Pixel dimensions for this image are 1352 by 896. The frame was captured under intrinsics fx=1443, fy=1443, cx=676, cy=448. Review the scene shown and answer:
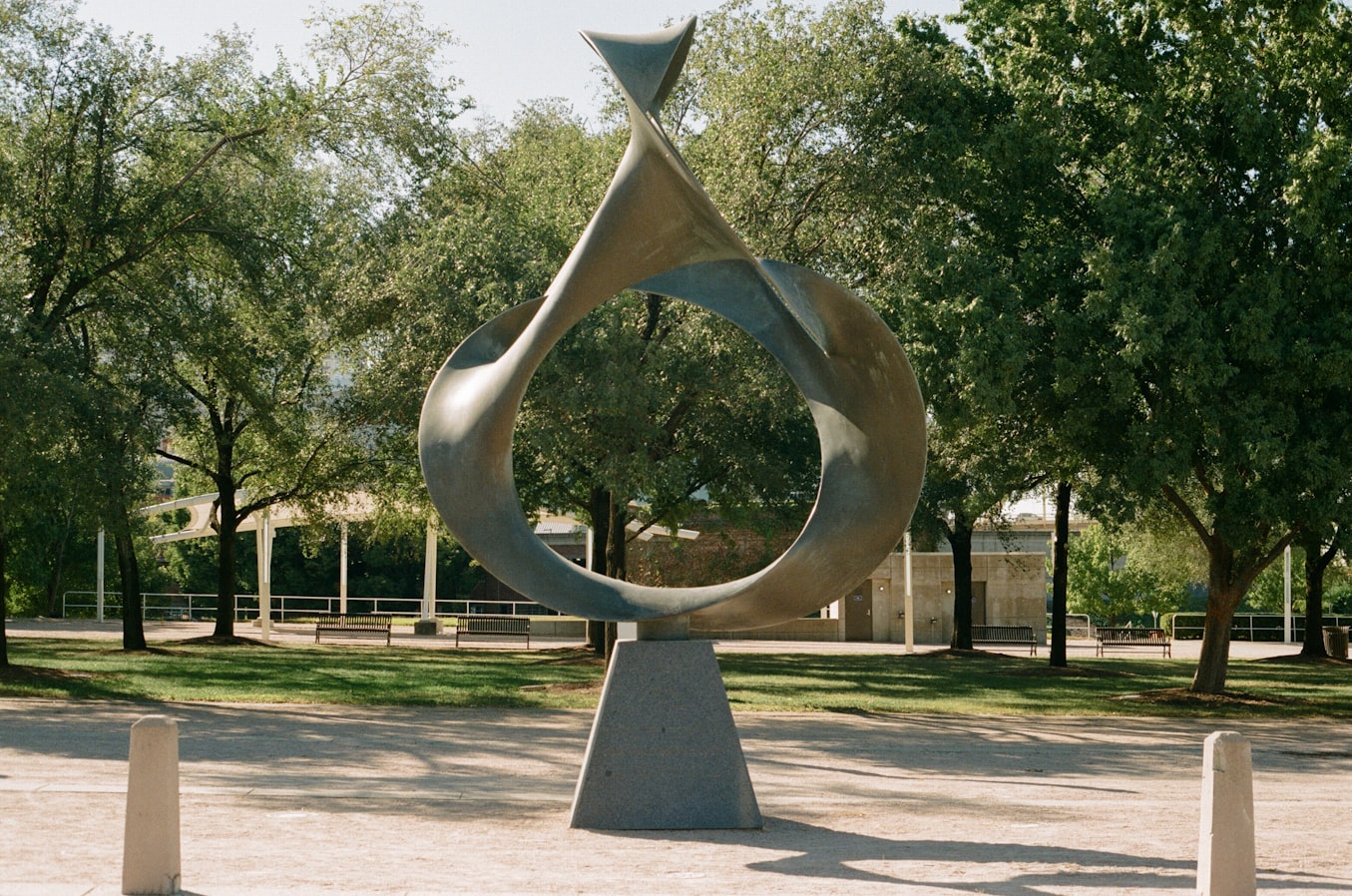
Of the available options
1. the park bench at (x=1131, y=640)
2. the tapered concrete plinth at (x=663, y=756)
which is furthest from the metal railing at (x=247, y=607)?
the tapered concrete plinth at (x=663, y=756)

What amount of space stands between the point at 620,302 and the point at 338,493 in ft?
45.0

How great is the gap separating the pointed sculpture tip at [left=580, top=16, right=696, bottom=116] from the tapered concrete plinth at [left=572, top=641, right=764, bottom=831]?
13.8 feet

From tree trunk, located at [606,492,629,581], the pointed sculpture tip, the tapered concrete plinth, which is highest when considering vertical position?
the pointed sculpture tip

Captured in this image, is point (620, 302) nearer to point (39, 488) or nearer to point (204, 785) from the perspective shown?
point (39, 488)

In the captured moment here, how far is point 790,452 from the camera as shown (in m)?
30.4

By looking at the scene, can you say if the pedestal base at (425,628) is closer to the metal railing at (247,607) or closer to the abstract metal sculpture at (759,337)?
the metal railing at (247,607)

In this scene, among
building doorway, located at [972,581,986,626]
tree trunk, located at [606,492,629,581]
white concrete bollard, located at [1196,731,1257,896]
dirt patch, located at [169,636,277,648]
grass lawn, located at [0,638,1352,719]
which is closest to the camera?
white concrete bollard, located at [1196,731,1257,896]

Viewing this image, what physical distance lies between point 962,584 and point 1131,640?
24.4ft

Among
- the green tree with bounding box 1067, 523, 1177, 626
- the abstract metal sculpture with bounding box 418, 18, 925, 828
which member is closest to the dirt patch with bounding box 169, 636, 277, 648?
the abstract metal sculpture with bounding box 418, 18, 925, 828

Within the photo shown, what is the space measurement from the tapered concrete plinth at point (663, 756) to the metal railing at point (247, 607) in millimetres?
36186

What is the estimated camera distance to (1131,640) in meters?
40.3

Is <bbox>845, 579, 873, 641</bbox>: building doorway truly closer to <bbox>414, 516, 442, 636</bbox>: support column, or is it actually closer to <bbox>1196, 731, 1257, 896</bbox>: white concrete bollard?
<bbox>414, 516, 442, 636</bbox>: support column

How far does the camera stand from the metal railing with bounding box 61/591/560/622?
48.7 meters

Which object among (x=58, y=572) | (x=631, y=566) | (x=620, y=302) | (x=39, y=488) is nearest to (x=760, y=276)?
(x=620, y=302)
